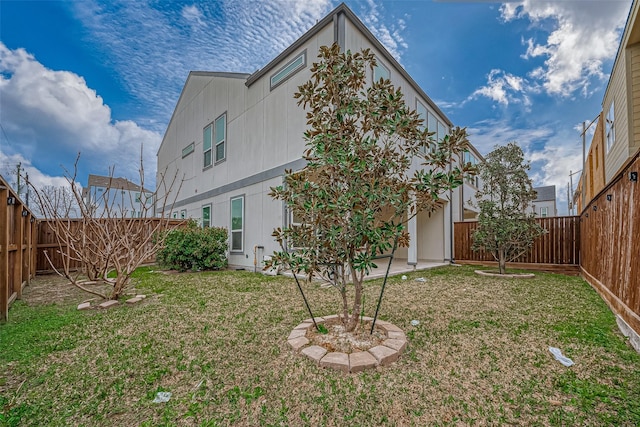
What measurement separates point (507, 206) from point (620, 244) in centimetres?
447

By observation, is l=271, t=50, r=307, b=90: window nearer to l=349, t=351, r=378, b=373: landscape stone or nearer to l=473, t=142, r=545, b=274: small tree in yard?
l=473, t=142, r=545, b=274: small tree in yard

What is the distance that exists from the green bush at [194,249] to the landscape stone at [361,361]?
→ 7.35 meters

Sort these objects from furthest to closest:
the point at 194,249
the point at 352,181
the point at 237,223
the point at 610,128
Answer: the point at 237,223
the point at 194,249
the point at 610,128
the point at 352,181

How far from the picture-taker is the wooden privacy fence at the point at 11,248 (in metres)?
4.07

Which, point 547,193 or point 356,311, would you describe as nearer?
point 356,311

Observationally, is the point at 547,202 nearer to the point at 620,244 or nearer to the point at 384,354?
the point at 620,244

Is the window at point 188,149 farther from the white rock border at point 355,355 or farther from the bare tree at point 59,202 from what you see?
the white rock border at point 355,355

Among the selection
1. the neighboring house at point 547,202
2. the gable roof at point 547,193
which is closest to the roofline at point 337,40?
the neighboring house at point 547,202

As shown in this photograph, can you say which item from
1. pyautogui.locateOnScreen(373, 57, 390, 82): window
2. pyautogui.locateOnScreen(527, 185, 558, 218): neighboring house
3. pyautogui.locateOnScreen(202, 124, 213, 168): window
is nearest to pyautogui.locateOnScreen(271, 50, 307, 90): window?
pyautogui.locateOnScreen(373, 57, 390, 82): window

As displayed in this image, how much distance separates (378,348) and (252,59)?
Answer: 1016 centimetres

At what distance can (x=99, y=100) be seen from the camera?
10.6 m

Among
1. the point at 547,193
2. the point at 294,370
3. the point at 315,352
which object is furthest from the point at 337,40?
the point at 547,193

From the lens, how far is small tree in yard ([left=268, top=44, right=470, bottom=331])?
288 centimetres

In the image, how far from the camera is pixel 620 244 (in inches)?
151
